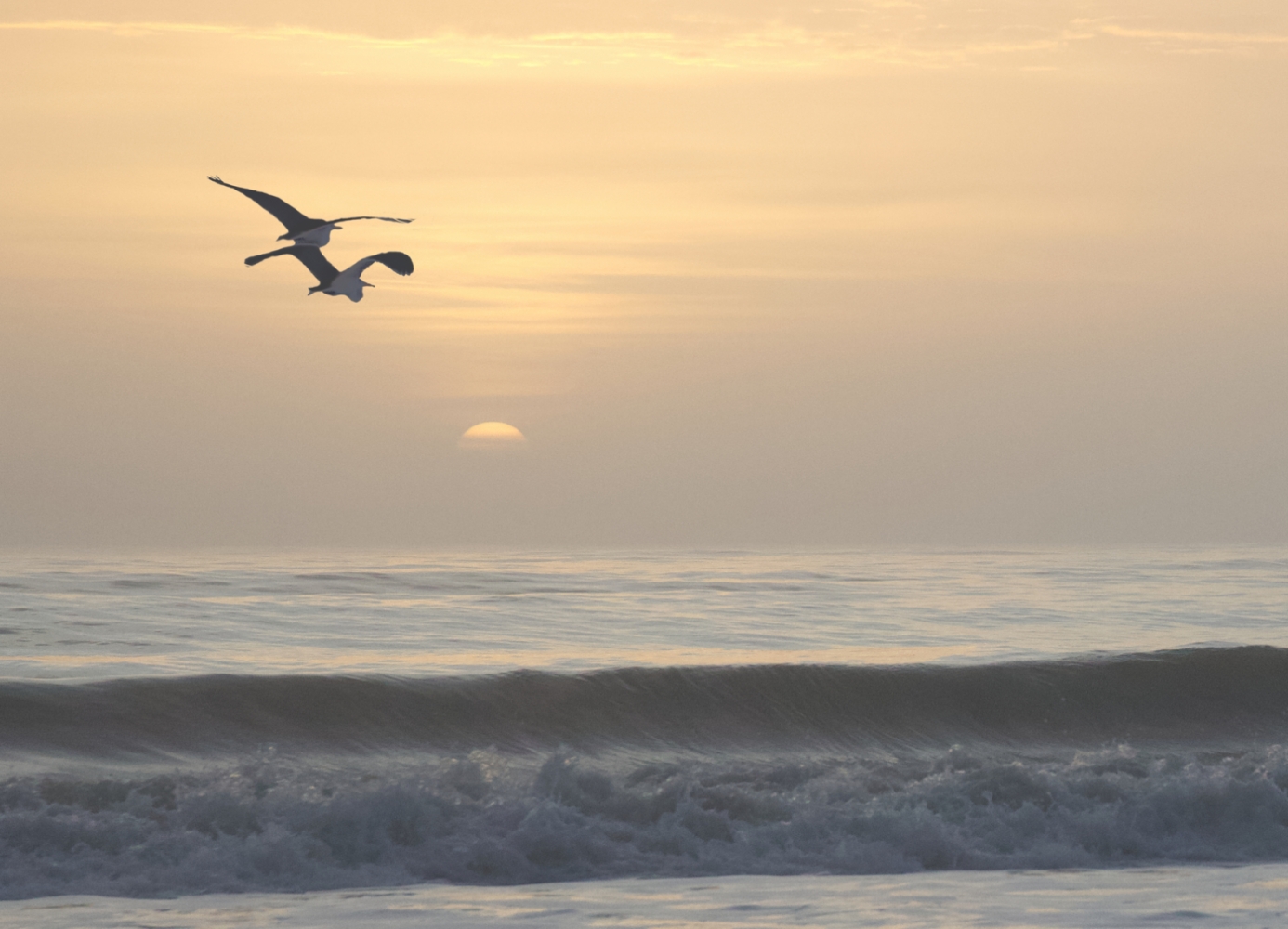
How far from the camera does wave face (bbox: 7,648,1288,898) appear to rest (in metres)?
10.5

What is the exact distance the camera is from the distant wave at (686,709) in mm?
14109

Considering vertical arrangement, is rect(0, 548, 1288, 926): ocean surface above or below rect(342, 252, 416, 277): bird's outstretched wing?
below

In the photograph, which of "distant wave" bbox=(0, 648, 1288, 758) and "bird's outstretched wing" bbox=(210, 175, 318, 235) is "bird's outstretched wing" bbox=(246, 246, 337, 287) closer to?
"bird's outstretched wing" bbox=(210, 175, 318, 235)

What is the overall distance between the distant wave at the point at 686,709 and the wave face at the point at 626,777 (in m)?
0.04

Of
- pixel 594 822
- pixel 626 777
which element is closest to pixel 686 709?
pixel 626 777

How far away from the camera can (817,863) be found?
10914 millimetres

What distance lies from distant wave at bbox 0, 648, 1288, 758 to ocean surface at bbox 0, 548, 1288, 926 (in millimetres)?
44

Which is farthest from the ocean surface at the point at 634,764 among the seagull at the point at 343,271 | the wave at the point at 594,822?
the seagull at the point at 343,271

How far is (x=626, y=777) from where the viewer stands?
12.3 m

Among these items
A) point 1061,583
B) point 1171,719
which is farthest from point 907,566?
point 1171,719

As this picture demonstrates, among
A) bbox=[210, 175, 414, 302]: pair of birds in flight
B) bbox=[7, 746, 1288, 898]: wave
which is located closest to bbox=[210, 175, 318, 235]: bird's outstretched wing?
bbox=[210, 175, 414, 302]: pair of birds in flight


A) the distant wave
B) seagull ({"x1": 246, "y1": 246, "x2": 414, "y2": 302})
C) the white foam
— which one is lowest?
the white foam

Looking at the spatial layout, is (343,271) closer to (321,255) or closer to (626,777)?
(321,255)

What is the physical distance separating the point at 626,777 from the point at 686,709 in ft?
11.7
